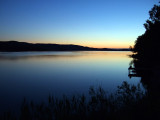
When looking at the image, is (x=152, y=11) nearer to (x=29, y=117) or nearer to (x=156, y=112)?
(x=156, y=112)

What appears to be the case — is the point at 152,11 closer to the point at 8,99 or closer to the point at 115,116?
the point at 115,116

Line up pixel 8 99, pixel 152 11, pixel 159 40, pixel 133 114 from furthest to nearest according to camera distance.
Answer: pixel 152 11 < pixel 159 40 < pixel 8 99 < pixel 133 114

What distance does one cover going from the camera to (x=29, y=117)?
7297 mm

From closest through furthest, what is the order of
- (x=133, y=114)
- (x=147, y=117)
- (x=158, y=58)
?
(x=147, y=117), (x=133, y=114), (x=158, y=58)

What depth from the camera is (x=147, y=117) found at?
6035 mm

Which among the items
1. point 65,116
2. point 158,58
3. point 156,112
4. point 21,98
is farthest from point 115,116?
point 158,58

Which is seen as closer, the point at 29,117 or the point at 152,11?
the point at 29,117

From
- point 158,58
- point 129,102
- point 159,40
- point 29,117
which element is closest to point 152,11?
point 159,40

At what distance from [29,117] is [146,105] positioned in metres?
6.89

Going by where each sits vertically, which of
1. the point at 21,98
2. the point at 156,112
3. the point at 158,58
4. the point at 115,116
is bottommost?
the point at 21,98

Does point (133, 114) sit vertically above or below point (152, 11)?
below

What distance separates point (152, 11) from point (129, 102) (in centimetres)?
3047

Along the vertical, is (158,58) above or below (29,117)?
above

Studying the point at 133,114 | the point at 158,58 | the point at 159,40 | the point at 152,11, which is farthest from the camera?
the point at 152,11
